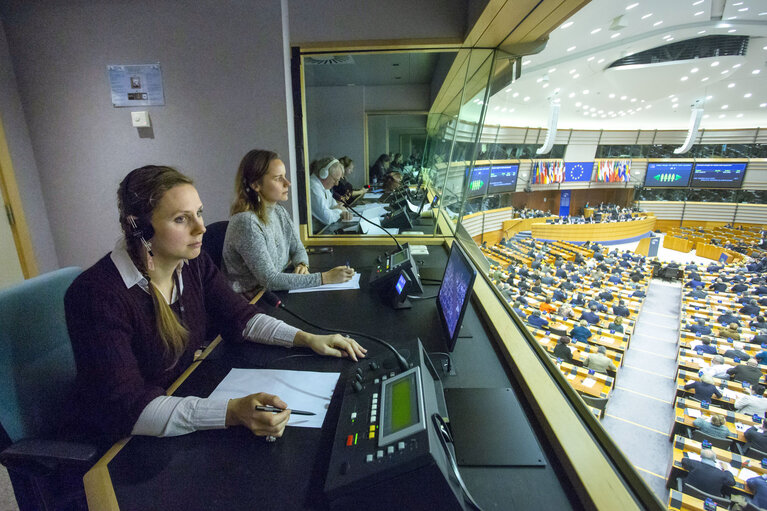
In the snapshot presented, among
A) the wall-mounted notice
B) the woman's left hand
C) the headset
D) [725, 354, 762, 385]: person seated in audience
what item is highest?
the wall-mounted notice

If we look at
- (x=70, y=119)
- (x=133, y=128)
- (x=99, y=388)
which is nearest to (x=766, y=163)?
(x=99, y=388)

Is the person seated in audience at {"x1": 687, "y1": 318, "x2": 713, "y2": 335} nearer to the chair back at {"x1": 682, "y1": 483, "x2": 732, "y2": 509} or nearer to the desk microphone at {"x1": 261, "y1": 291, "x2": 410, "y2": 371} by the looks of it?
the chair back at {"x1": 682, "y1": 483, "x2": 732, "y2": 509}

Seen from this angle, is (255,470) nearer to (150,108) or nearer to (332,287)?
(332,287)

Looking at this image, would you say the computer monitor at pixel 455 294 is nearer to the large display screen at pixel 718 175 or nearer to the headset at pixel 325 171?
the large display screen at pixel 718 175

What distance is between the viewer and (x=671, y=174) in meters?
0.67

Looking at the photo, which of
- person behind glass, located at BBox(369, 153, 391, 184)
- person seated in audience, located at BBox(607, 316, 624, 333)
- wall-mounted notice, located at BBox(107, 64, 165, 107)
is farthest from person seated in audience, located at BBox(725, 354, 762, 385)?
person behind glass, located at BBox(369, 153, 391, 184)

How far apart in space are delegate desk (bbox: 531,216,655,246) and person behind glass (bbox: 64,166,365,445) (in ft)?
2.21

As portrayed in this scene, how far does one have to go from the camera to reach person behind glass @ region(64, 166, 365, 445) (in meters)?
0.79

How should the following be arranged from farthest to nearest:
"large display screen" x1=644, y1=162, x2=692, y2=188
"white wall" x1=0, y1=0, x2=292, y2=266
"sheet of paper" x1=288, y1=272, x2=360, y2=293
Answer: "white wall" x1=0, y1=0, x2=292, y2=266, "sheet of paper" x1=288, y1=272, x2=360, y2=293, "large display screen" x1=644, y1=162, x2=692, y2=188

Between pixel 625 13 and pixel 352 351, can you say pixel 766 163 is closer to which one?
pixel 625 13

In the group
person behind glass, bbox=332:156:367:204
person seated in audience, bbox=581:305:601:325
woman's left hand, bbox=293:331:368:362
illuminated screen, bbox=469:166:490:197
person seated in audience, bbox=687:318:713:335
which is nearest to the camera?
person seated in audience, bbox=687:318:713:335

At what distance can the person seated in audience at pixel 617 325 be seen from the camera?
71 centimetres

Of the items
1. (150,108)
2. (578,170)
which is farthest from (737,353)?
(150,108)

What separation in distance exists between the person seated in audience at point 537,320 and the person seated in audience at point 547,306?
0.02 meters
